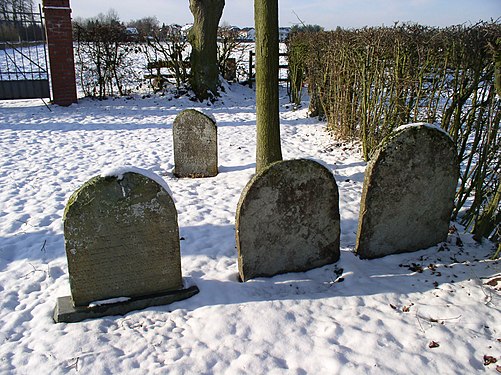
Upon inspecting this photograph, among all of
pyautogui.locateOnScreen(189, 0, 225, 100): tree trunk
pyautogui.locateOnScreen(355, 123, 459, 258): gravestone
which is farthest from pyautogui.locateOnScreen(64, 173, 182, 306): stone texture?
pyautogui.locateOnScreen(189, 0, 225, 100): tree trunk

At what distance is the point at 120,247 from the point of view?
325cm

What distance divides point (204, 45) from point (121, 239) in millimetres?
10594

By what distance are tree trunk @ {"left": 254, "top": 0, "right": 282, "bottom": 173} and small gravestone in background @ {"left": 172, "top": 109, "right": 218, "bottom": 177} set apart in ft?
3.33

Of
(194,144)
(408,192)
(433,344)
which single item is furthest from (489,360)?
(194,144)

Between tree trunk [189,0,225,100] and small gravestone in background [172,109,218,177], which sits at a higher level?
tree trunk [189,0,225,100]

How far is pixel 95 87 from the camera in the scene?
13.0 m

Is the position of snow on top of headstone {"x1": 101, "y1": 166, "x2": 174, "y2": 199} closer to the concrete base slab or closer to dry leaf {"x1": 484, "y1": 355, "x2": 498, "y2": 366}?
the concrete base slab

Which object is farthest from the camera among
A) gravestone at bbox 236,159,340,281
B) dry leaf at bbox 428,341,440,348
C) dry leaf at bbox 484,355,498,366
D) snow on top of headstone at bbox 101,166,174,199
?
gravestone at bbox 236,159,340,281

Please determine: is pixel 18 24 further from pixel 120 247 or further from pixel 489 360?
pixel 489 360

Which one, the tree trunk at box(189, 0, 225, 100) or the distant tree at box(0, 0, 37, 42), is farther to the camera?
the tree trunk at box(189, 0, 225, 100)

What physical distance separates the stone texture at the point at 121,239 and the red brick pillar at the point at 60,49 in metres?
9.75

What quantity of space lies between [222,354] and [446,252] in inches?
103

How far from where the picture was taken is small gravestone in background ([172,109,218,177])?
6.33 m

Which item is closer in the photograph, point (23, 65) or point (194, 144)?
point (194, 144)
